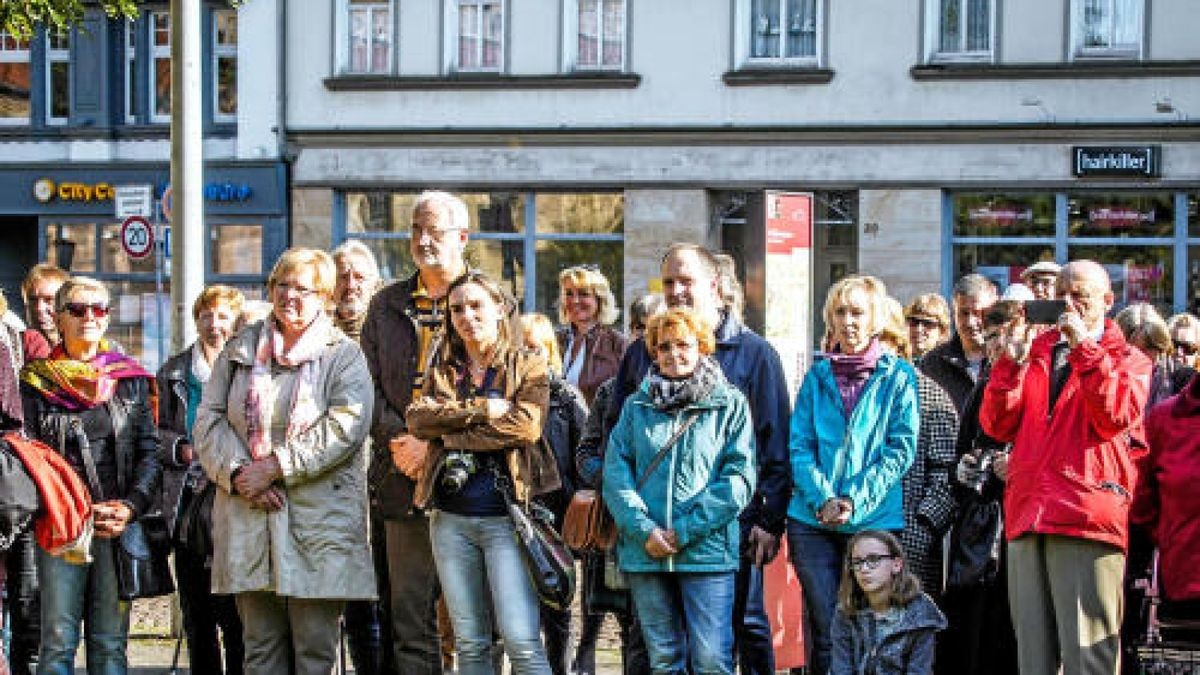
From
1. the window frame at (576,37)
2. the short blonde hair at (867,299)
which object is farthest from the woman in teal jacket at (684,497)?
the window frame at (576,37)

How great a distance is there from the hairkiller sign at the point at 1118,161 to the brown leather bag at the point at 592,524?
1769 centimetres

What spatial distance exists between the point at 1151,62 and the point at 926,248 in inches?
139

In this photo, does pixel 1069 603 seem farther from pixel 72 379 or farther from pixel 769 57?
pixel 769 57

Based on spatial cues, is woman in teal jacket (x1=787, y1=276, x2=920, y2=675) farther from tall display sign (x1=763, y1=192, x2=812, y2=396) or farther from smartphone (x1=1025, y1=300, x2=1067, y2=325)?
tall display sign (x1=763, y1=192, x2=812, y2=396)

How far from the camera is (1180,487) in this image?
8.29 metres

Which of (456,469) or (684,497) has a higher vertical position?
(456,469)

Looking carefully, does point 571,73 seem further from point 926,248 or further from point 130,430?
point 130,430

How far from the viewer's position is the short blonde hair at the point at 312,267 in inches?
342

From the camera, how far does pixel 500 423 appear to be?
27.5ft

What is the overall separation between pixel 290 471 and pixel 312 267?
0.91 metres

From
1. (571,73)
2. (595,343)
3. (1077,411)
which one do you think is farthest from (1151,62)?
(1077,411)

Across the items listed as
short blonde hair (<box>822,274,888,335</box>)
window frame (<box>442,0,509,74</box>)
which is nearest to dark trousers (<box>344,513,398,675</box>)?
short blonde hair (<box>822,274,888,335</box>)

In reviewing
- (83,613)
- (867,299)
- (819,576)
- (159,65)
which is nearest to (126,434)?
(83,613)

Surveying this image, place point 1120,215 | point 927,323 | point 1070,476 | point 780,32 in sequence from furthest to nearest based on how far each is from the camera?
1. point 780,32
2. point 1120,215
3. point 927,323
4. point 1070,476
